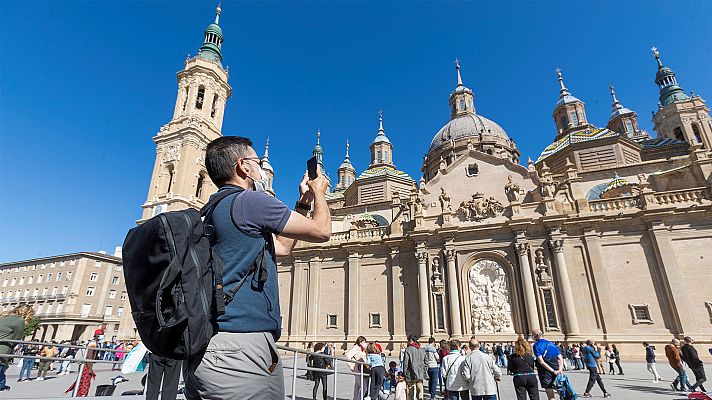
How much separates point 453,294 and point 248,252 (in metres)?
22.7

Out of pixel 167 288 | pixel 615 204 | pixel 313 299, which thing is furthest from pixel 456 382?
pixel 615 204

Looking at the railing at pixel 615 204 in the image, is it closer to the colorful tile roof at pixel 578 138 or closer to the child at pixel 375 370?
the colorful tile roof at pixel 578 138

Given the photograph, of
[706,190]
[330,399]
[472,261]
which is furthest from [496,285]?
[330,399]

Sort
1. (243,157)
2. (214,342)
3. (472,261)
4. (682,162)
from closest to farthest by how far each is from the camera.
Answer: (214,342) → (243,157) → (472,261) → (682,162)

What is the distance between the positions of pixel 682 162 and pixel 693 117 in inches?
730

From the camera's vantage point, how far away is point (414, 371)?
399 inches

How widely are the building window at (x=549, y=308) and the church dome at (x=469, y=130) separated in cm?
2157

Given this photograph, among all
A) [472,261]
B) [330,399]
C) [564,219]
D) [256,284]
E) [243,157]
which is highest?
[564,219]

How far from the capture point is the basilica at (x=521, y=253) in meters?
20.0

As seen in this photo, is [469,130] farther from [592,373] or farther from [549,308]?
[592,373]

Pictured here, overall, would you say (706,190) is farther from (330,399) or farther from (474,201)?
(330,399)

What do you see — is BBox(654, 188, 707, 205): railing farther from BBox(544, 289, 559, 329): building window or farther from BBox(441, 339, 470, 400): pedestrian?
BBox(441, 339, 470, 400): pedestrian

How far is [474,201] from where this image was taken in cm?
2523

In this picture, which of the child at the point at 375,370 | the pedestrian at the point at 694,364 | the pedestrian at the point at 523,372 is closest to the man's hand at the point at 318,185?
the pedestrian at the point at 523,372
